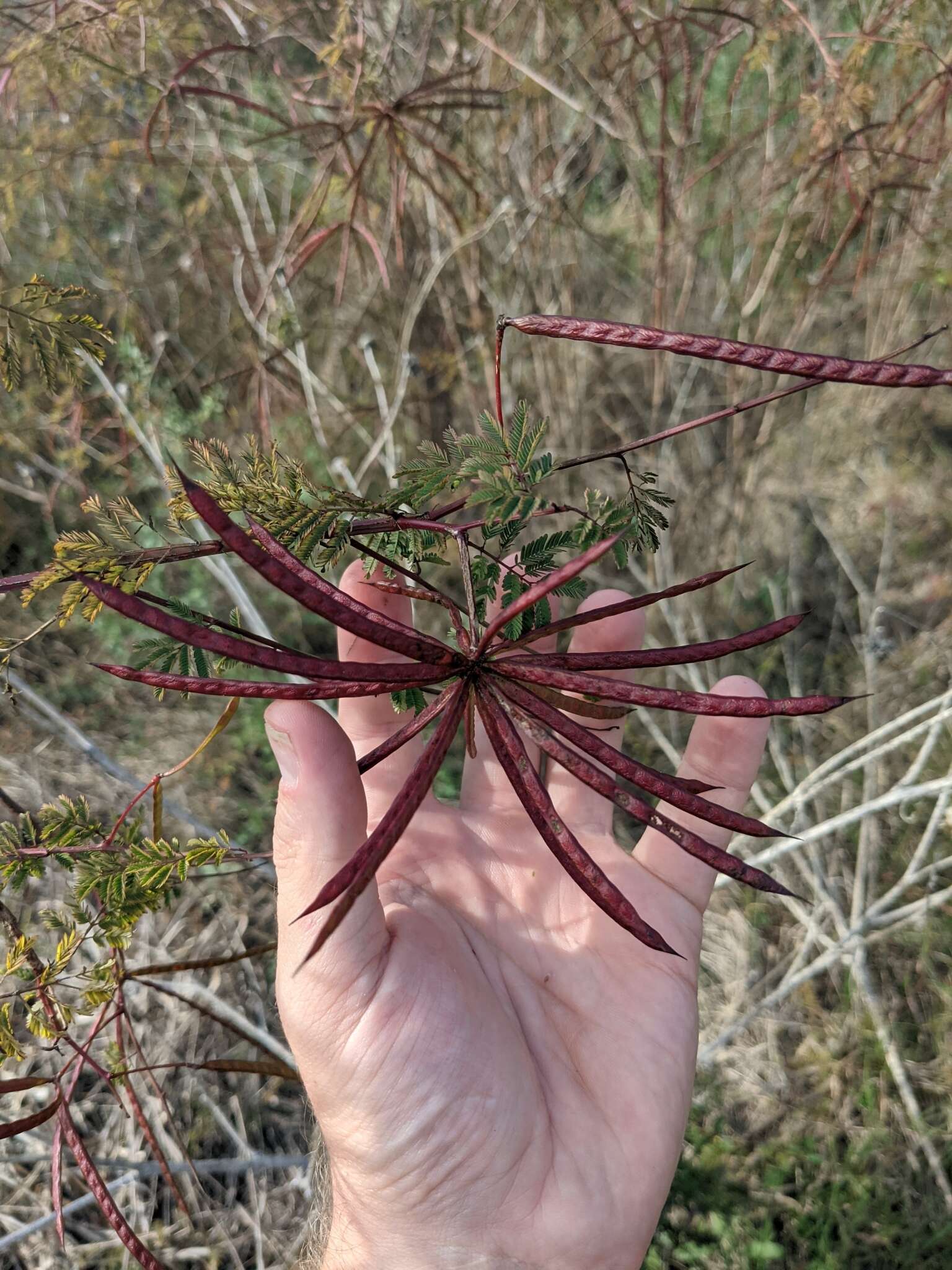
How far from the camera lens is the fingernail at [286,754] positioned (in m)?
1.21

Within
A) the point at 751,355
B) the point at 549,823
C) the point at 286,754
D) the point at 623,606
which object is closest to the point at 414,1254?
the point at 286,754

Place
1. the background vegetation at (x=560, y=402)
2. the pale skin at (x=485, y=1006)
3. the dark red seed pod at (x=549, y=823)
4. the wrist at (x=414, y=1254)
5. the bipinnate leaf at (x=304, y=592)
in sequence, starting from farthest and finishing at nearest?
the background vegetation at (x=560, y=402)
the wrist at (x=414, y=1254)
the pale skin at (x=485, y=1006)
the dark red seed pod at (x=549, y=823)
the bipinnate leaf at (x=304, y=592)

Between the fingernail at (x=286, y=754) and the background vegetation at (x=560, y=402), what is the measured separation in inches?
28.2

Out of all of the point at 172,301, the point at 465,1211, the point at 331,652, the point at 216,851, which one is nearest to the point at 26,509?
the point at 172,301

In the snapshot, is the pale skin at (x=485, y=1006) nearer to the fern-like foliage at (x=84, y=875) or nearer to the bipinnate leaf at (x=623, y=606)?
the fern-like foliage at (x=84, y=875)

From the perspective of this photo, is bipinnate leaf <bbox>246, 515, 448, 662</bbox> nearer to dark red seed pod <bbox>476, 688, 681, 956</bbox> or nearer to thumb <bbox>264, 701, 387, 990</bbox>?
dark red seed pod <bbox>476, 688, 681, 956</bbox>

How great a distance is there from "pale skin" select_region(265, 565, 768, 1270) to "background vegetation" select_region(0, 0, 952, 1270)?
478 millimetres

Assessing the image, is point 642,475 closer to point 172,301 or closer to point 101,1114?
point 101,1114

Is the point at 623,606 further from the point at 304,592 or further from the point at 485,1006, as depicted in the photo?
the point at 485,1006

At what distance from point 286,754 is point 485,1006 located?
75 cm

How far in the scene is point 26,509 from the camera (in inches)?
151

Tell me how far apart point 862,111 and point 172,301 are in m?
2.95

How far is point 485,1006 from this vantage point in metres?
1.59

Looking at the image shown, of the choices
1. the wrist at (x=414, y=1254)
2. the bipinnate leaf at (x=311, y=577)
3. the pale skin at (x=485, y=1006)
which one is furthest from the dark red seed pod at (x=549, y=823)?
the wrist at (x=414, y=1254)
